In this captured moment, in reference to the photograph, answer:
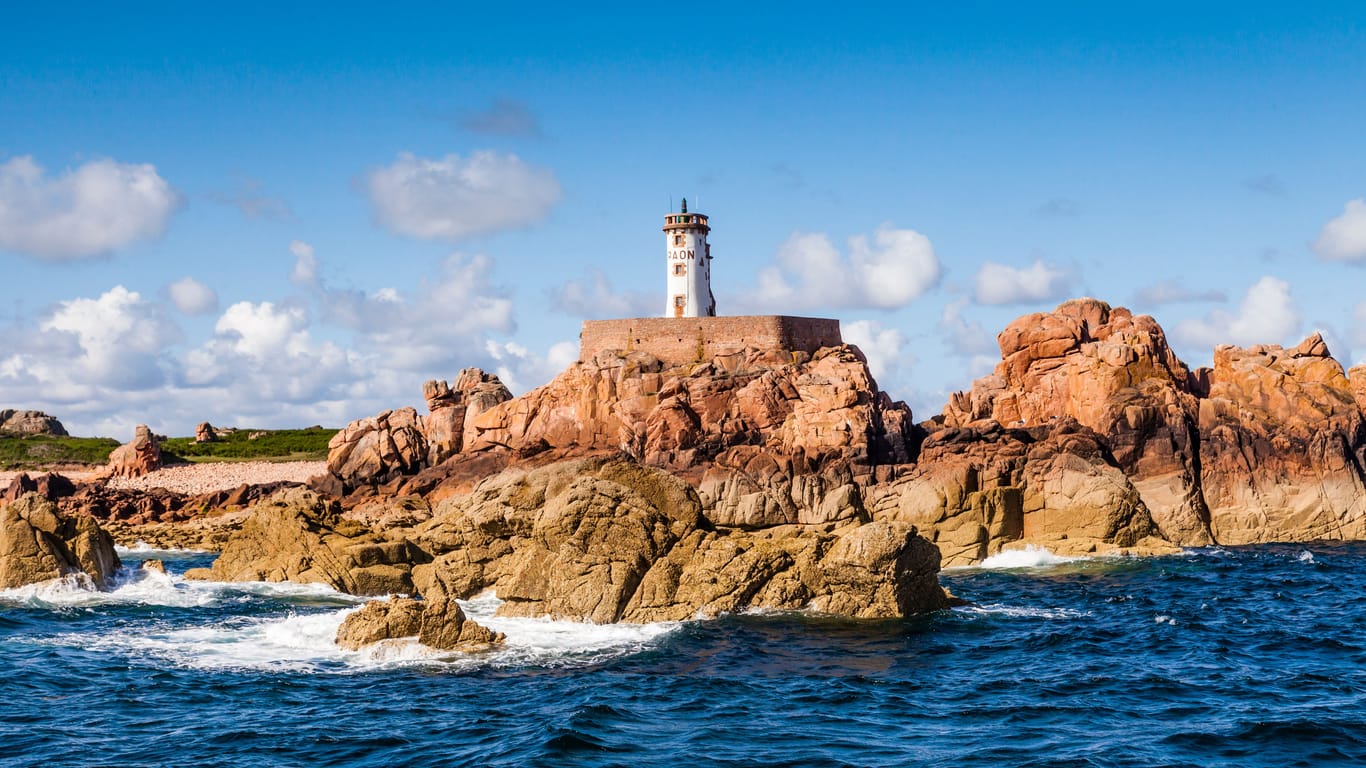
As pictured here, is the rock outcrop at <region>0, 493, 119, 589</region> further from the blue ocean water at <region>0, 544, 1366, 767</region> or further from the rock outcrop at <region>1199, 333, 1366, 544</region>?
the rock outcrop at <region>1199, 333, 1366, 544</region>

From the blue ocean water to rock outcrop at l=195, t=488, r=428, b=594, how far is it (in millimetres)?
3334

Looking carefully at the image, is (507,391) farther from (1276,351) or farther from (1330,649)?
(1330,649)

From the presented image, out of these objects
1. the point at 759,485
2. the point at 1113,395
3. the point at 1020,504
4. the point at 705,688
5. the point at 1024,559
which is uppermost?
the point at 1113,395

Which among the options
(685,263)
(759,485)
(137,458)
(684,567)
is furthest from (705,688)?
(137,458)

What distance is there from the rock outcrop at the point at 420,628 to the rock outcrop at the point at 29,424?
118850 millimetres

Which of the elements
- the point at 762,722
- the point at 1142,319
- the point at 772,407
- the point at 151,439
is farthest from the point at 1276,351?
the point at 151,439

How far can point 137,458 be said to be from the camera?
9812cm

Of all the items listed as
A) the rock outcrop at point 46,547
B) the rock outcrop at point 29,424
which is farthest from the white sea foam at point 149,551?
the rock outcrop at point 29,424

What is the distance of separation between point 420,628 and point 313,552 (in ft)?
49.2

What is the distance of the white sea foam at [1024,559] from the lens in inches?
1950

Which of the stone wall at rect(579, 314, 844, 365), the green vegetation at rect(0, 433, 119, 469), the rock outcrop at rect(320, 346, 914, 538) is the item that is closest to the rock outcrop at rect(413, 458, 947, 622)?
the rock outcrop at rect(320, 346, 914, 538)

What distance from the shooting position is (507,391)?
259 feet

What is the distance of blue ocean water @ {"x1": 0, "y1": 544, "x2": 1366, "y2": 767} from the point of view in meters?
21.4

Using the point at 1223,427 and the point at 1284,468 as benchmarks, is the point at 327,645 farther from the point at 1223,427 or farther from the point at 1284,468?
the point at 1284,468
